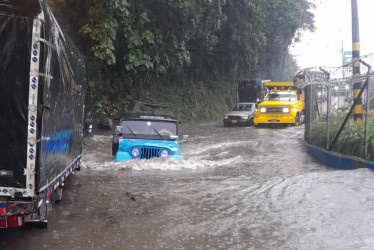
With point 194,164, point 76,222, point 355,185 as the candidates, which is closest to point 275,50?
point 194,164

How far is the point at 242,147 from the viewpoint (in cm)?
1794

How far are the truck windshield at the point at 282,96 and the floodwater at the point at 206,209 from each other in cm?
1384

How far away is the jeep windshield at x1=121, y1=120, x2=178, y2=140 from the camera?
1195 cm

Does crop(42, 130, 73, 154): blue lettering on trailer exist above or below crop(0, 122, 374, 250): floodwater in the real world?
above

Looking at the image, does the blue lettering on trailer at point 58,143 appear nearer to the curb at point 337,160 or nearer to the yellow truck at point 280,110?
the curb at point 337,160

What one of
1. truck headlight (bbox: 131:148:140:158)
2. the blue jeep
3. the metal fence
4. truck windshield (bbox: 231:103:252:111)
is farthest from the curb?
truck windshield (bbox: 231:103:252:111)

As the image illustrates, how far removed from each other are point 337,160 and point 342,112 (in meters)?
2.26

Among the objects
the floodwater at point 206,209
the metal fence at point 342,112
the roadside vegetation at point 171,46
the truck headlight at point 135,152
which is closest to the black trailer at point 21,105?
the floodwater at point 206,209

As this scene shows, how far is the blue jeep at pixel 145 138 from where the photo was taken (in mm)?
11594

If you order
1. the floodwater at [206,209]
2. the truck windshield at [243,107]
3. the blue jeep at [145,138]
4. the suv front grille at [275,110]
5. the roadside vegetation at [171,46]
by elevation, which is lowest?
the floodwater at [206,209]

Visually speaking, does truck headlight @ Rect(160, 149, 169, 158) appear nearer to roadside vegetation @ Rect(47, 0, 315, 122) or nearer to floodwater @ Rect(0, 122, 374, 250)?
floodwater @ Rect(0, 122, 374, 250)

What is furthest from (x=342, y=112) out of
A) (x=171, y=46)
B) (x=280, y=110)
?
(x=171, y=46)

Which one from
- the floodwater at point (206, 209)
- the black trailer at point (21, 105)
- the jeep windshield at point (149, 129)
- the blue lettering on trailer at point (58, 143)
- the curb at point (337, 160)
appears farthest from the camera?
the jeep windshield at point (149, 129)

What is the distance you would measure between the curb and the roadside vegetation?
9791 mm
